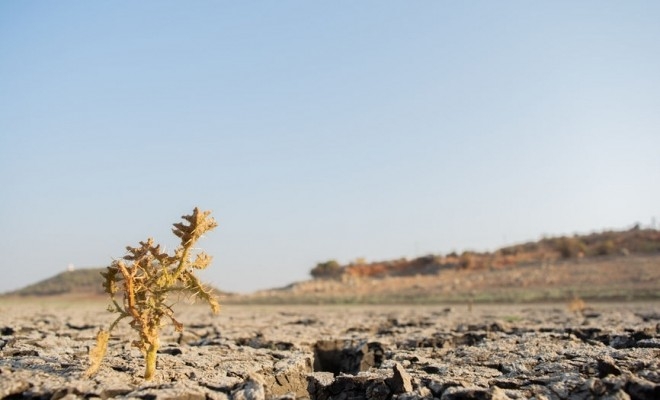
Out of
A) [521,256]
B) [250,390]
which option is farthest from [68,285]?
[250,390]

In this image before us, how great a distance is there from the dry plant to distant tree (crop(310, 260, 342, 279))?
3831 cm

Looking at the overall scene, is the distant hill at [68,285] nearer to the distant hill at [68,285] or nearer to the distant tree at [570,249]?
the distant hill at [68,285]

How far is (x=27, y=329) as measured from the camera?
27.5 ft

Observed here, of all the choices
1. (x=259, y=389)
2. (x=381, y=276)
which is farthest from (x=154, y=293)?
(x=381, y=276)

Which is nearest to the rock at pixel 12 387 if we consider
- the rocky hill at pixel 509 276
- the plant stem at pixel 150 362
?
the plant stem at pixel 150 362

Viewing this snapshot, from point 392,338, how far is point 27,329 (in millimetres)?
5219

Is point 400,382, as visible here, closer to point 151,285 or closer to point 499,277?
point 151,285

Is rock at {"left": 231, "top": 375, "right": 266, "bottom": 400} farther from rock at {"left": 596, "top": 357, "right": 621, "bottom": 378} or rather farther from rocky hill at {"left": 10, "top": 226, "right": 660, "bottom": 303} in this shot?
rocky hill at {"left": 10, "top": 226, "right": 660, "bottom": 303}

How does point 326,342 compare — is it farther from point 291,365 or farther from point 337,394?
point 337,394

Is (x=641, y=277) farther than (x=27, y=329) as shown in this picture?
Yes

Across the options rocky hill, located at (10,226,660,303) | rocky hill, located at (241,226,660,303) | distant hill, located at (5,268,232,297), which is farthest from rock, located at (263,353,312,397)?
distant hill, located at (5,268,232,297)

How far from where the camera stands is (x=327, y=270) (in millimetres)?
44094

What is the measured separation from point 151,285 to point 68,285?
50.6 metres

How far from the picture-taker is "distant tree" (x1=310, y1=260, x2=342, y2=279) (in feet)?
141
